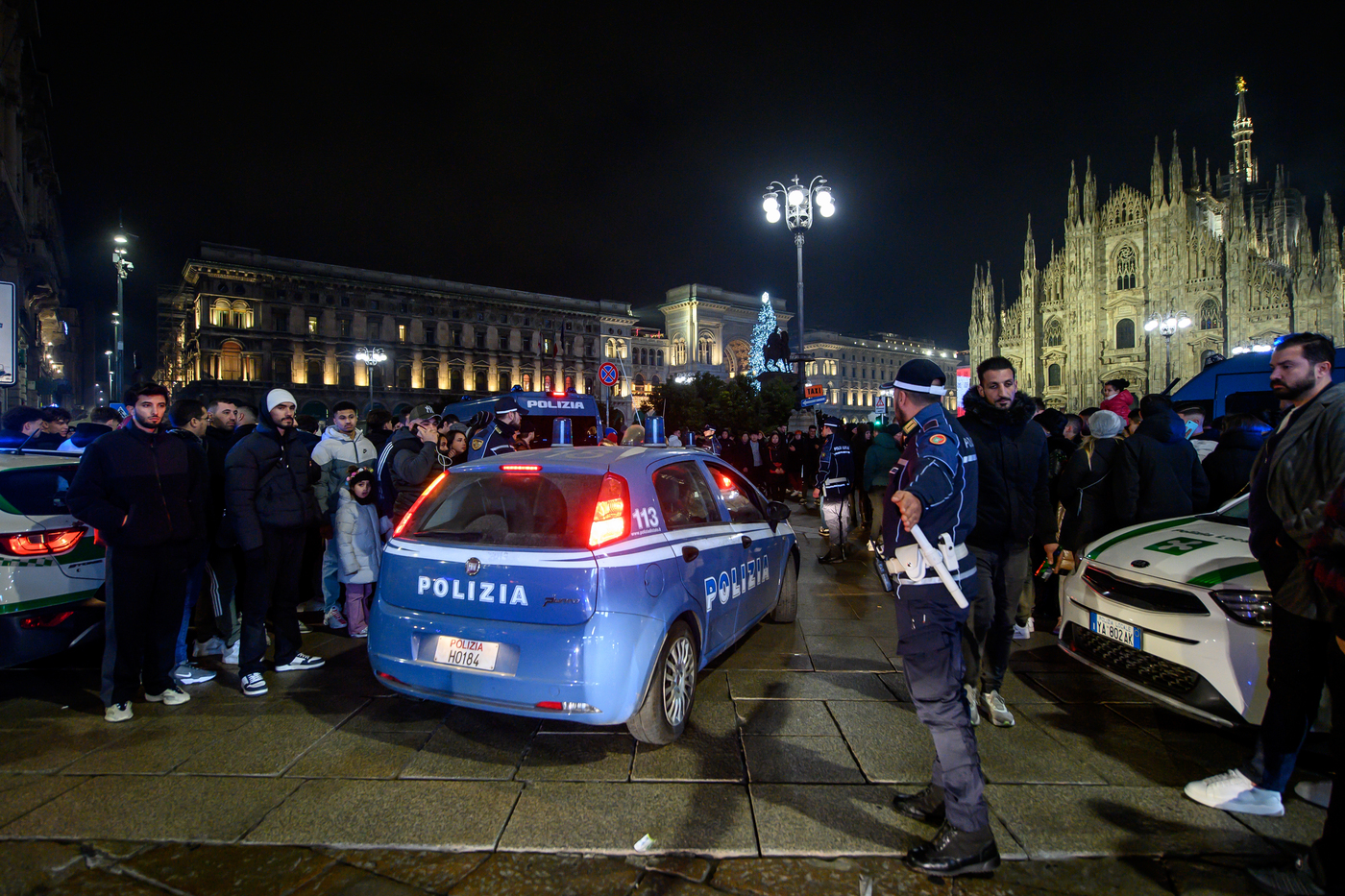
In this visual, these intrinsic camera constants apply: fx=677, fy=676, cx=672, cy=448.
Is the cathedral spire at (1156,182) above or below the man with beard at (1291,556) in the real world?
above

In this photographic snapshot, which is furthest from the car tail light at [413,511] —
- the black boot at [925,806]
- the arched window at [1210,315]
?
the arched window at [1210,315]

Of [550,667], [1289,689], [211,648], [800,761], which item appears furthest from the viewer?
[211,648]

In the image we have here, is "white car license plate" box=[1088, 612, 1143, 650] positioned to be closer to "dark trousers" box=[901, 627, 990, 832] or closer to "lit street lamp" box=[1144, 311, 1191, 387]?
"dark trousers" box=[901, 627, 990, 832]

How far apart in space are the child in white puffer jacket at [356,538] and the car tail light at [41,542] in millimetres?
1639

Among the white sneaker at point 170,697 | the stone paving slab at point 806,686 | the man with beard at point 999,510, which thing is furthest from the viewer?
the stone paving slab at point 806,686

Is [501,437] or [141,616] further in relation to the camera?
[501,437]

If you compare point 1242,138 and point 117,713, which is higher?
point 1242,138

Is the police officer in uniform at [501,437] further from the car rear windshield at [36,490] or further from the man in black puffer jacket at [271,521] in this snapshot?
the car rear windshield at [36,490]

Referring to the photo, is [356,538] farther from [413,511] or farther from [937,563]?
[937,563]

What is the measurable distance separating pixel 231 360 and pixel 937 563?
226 feet

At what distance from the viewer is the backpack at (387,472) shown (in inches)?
231

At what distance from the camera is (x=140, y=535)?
4.07 metres

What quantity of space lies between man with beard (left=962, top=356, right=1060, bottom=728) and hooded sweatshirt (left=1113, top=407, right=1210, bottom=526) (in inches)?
68.2

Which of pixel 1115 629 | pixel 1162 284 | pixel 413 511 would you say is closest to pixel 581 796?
pixel 413 511
